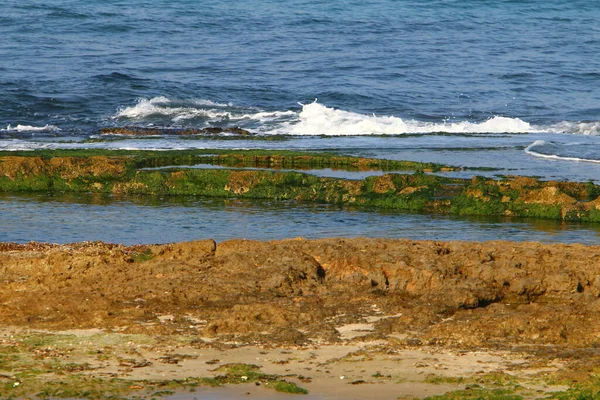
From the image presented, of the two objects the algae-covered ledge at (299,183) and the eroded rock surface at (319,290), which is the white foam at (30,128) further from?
the eroded rock surface at (319,290)

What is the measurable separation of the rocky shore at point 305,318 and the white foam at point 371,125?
51.6 feet

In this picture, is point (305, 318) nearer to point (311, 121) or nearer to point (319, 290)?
point (319, 290)

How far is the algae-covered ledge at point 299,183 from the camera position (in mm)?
15133

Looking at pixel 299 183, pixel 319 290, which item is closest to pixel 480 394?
pixel 319 290

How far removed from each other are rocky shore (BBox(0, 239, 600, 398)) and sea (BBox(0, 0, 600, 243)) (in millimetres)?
3012

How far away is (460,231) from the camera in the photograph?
1370 cm

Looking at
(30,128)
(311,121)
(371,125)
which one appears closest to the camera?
(30,128)

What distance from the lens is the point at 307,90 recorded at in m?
31.4

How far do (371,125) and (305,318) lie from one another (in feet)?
60.4

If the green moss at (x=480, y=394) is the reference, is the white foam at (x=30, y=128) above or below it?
above

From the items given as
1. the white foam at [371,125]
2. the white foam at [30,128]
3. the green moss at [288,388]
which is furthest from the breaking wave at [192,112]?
the green moss at [288,388]

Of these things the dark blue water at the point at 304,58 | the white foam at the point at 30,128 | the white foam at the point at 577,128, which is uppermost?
the dark blue water at the point at 304,58

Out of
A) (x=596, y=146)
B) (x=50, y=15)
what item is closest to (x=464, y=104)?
(x=596, y=146)

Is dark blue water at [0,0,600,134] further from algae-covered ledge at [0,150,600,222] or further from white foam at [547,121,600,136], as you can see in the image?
algae-covered ledge at [0,150,600,222]
